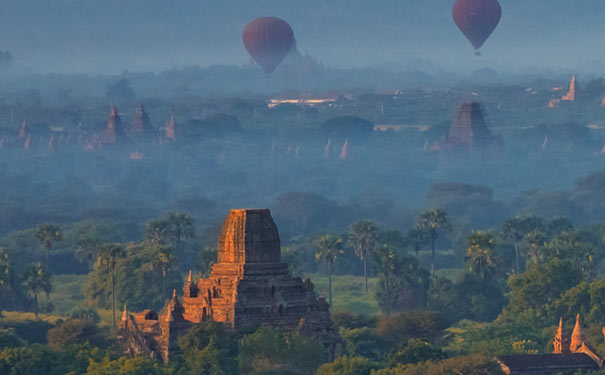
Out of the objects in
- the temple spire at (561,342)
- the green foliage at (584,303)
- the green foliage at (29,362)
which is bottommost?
the green foliage at (29,362)

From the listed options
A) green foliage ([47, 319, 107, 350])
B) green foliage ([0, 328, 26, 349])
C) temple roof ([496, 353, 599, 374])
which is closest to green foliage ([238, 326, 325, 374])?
temple roof ([496, 353, 599, 374])

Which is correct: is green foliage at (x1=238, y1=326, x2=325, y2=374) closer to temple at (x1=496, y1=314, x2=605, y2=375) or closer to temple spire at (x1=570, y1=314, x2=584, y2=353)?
temple at (x1=496, y1=314, x2=605, y2=375)

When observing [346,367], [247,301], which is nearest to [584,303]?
[247,301]

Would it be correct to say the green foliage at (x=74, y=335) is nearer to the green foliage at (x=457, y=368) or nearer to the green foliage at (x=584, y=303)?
the green foliage at (x=457, y=368)

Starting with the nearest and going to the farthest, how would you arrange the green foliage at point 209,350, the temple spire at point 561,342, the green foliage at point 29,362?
the green foliage at point 29,362
the green foliage at point 209,350
the temple spire at point 561,342

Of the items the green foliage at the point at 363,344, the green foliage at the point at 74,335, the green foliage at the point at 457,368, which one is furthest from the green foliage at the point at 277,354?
the green foliage at the point at 74,335
